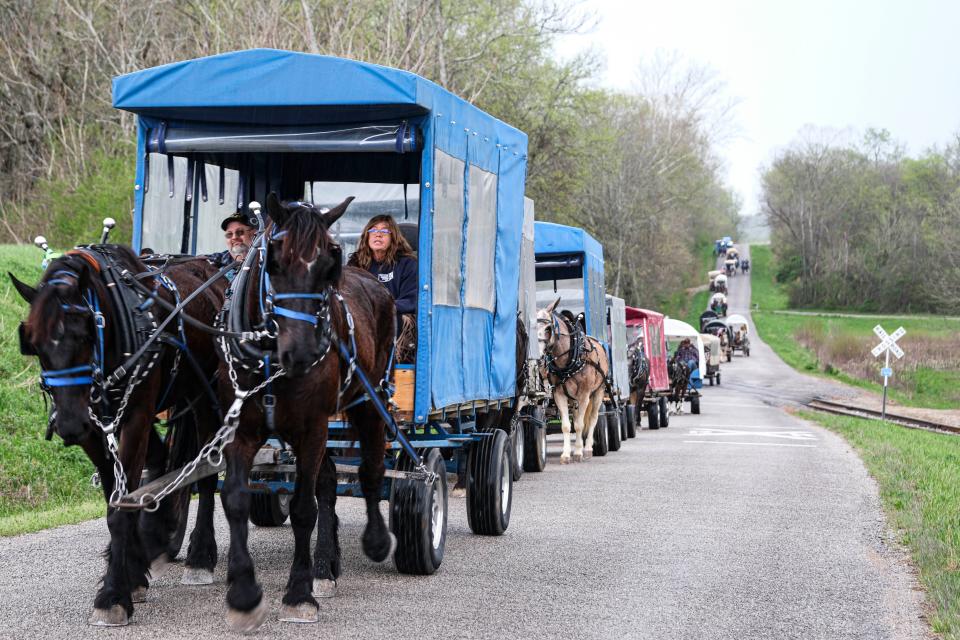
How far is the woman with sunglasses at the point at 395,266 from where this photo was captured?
28.4 feet

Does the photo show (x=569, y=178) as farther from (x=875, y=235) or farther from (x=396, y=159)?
(x=875, y=235)

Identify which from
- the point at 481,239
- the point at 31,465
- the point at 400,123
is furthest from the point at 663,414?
the point at 400,123

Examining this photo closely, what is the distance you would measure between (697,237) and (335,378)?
11462 centimetres

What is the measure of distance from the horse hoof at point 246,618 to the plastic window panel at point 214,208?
3973mm

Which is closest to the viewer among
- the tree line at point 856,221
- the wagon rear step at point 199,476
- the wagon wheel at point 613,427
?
the wagon rear step at point 199,476

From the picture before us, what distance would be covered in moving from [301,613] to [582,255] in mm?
13293

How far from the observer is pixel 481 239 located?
9.72m

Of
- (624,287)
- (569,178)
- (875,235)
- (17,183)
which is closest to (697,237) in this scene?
(875,235)

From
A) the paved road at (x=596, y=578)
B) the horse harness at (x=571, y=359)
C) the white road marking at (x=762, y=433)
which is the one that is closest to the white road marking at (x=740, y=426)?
the white road marking at (x=762, y=433)

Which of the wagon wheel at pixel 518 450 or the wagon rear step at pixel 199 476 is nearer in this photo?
the wagon rear step at pixel 199 476

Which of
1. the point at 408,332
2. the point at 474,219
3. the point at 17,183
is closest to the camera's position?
the point at 408,332

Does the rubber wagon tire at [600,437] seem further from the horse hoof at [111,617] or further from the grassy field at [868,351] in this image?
the grassy field at [868,351]

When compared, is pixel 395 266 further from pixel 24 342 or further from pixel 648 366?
pixel 648 366

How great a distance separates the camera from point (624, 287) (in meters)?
71.0
